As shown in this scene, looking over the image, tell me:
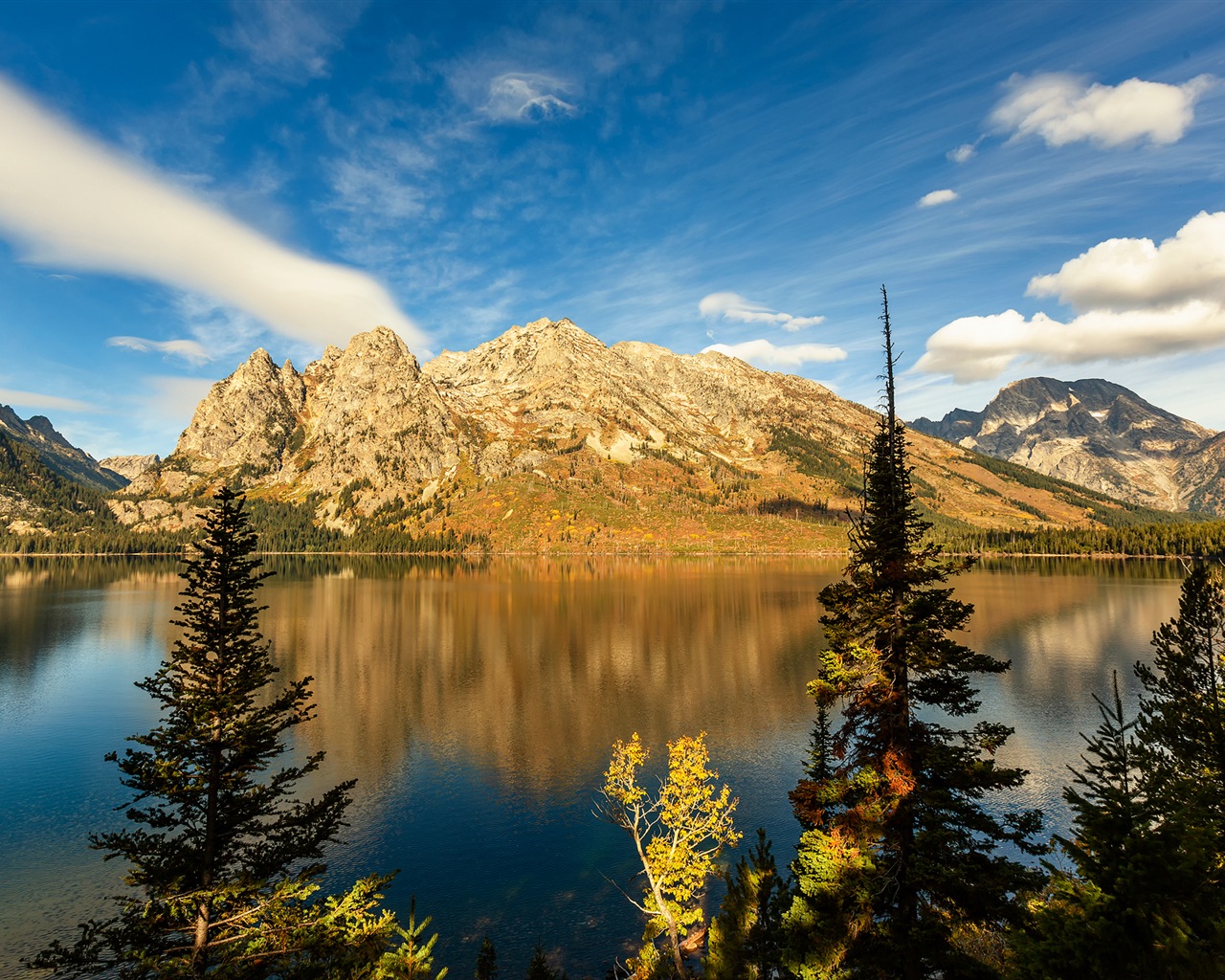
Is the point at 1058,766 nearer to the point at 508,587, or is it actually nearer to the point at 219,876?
the point at 219,876

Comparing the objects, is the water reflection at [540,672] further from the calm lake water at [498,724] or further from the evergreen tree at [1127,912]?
the evergreen tree at [1127,912]

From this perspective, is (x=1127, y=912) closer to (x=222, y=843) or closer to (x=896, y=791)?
(x=896, y=791)

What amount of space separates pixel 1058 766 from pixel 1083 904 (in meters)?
56.9

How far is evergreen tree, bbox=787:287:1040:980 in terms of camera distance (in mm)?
19938

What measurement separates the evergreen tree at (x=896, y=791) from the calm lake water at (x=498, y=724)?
54.0ft

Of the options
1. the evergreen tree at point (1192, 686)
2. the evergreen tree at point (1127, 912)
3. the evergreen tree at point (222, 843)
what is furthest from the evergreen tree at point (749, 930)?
the evergreen tree at point (1192, 686)

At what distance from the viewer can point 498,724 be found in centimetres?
6962

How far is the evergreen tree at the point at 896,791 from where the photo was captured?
19.9 meters

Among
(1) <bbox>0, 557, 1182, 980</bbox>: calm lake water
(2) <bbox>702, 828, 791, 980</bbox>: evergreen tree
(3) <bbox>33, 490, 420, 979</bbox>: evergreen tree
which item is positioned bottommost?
(1) <bbox>0, 557, 1182, 980</bbox>: calm lake water

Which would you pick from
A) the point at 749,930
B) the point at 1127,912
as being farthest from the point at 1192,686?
the point at 1127,912

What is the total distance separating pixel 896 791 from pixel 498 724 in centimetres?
5621

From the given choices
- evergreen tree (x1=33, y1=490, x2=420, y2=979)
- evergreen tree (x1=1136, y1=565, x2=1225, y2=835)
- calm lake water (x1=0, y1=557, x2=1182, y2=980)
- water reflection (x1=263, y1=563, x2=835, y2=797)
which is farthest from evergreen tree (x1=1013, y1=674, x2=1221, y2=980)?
water reflection (x1=263, y1=563, x2=835, y2=797)

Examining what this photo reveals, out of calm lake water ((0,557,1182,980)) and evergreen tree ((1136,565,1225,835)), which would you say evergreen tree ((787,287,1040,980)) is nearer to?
evergreen tree ((1136,565,1225,835))

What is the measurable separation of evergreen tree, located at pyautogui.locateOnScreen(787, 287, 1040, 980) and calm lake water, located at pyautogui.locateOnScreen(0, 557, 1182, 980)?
16.4 metres
